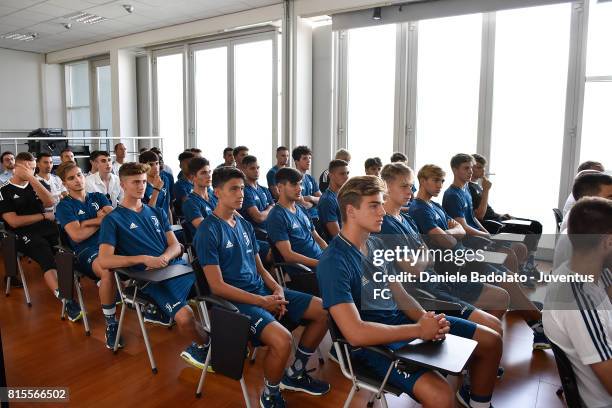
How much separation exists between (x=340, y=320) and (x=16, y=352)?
7.96ft

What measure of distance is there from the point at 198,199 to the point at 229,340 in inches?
72.7

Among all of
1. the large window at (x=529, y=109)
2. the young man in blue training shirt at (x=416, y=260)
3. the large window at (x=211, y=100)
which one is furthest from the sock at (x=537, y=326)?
the large window at (x=211, y=100)

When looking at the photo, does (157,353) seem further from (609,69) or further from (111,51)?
(111,51)

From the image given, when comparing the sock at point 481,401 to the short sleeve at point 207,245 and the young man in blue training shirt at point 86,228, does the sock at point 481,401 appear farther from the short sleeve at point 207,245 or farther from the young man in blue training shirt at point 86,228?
the young man in blue training shirt at point 86,228

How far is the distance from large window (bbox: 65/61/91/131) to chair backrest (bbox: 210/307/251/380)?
10302 millimetres

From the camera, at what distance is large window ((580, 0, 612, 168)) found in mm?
4938

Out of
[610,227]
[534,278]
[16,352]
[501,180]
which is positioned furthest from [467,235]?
[16,352]

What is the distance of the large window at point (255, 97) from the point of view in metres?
7.39

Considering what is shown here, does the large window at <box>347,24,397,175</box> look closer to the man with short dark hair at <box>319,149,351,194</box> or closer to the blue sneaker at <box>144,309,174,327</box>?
the man with short dark hair at <box>319,149,351,194</box>

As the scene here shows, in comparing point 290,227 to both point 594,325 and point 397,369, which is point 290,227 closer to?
point 397,369

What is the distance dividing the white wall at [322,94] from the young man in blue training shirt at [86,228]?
3921 millimetres

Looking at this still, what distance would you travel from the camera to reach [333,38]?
21.9ft

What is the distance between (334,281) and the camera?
1751 mm

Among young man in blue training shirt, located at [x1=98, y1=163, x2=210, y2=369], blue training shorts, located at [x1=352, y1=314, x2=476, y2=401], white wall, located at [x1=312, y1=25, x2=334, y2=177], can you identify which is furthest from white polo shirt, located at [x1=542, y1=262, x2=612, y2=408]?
white wall, located at [x1=312, y1=25, x2=334, y2=177]
